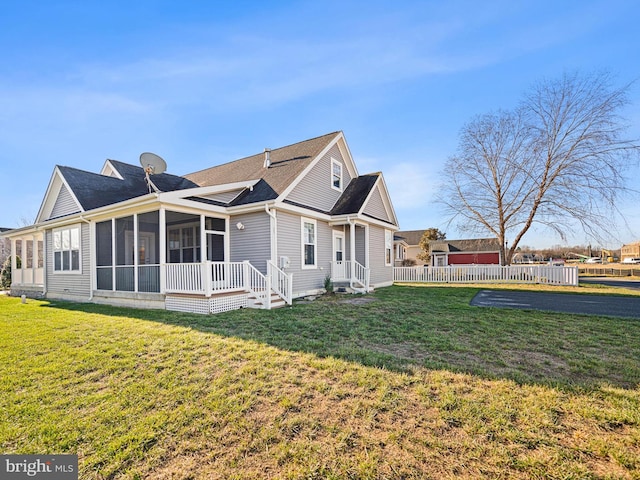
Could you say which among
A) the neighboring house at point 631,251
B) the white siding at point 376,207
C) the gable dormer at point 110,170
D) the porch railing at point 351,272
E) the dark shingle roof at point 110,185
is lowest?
the neighboring house at point 631,251

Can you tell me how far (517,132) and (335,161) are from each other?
1498 centimetres

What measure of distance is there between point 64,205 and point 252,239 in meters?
9.28

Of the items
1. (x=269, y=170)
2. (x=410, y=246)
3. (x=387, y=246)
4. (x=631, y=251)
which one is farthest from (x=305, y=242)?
(x=631, y=251)

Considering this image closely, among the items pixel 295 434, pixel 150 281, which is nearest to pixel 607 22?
pixel 295 434

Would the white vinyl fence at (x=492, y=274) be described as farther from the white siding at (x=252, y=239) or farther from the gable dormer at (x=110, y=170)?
the gable dormer at (x=110, y=170)

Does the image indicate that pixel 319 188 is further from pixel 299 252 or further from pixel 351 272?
pixel 351 272

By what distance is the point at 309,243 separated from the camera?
11.8m

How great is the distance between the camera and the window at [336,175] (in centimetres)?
1375

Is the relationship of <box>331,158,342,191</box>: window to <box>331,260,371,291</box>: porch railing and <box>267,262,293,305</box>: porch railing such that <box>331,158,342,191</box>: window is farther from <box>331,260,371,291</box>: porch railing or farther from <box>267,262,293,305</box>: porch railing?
<box>267,262,293,305</box>: porch railing

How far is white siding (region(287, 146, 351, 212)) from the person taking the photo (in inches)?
457

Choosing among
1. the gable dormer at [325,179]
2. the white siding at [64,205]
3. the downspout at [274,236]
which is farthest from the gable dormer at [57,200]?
the gable dormer at [325,179]

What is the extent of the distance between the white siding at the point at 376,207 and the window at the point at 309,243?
2957 millimetres

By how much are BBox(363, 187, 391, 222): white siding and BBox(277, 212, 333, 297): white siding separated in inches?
101

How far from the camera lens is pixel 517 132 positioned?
68.1ft
